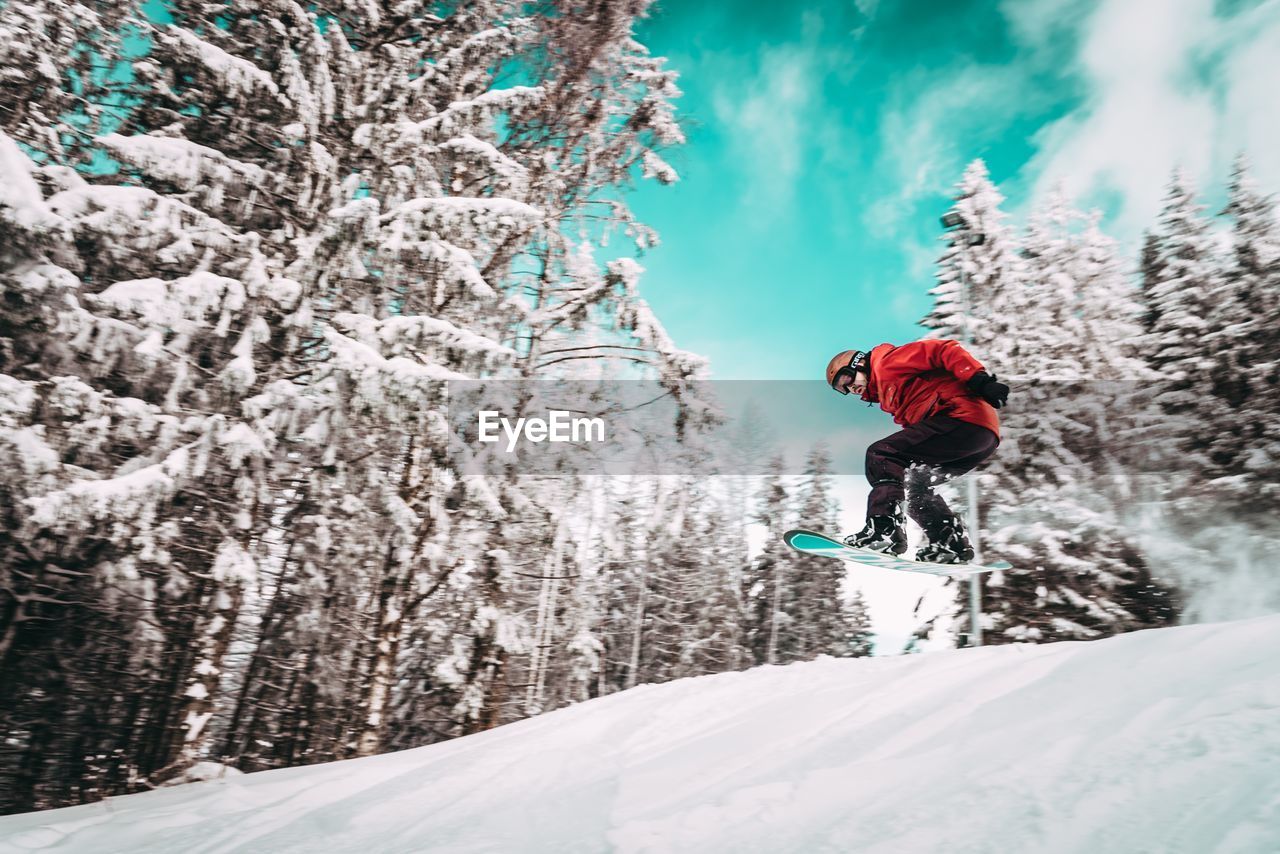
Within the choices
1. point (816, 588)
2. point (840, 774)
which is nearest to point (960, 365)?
point (840, 774)

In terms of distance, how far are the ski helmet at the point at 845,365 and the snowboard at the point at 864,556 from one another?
1337 millimetres

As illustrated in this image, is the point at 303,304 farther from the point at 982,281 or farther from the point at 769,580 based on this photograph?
the point at 769,580

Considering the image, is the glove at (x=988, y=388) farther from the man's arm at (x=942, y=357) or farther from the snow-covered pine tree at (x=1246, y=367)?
the snow-covered pine tree at (x=1246, y=367)

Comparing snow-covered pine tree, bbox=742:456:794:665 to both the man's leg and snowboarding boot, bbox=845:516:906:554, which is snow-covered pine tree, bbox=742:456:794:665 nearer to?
the man's leg

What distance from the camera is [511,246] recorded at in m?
9.33

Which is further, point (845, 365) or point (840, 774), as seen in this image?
point (845, 365)

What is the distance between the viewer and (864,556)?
18.7 feet

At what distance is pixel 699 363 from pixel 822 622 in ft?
74.0

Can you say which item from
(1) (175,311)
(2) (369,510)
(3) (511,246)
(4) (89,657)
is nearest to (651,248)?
(3) (511,246)

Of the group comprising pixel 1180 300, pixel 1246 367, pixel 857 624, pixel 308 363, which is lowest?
pixel 857 624

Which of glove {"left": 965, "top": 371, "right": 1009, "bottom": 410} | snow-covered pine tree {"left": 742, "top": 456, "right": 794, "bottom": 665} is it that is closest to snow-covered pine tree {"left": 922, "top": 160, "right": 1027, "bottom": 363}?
snow-covered pine tree {"left": 742, "top": 456, "right": 794, "bottom": 665}

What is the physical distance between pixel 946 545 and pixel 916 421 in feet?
3.80

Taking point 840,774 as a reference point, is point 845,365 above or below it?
above

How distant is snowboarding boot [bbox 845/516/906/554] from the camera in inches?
211
